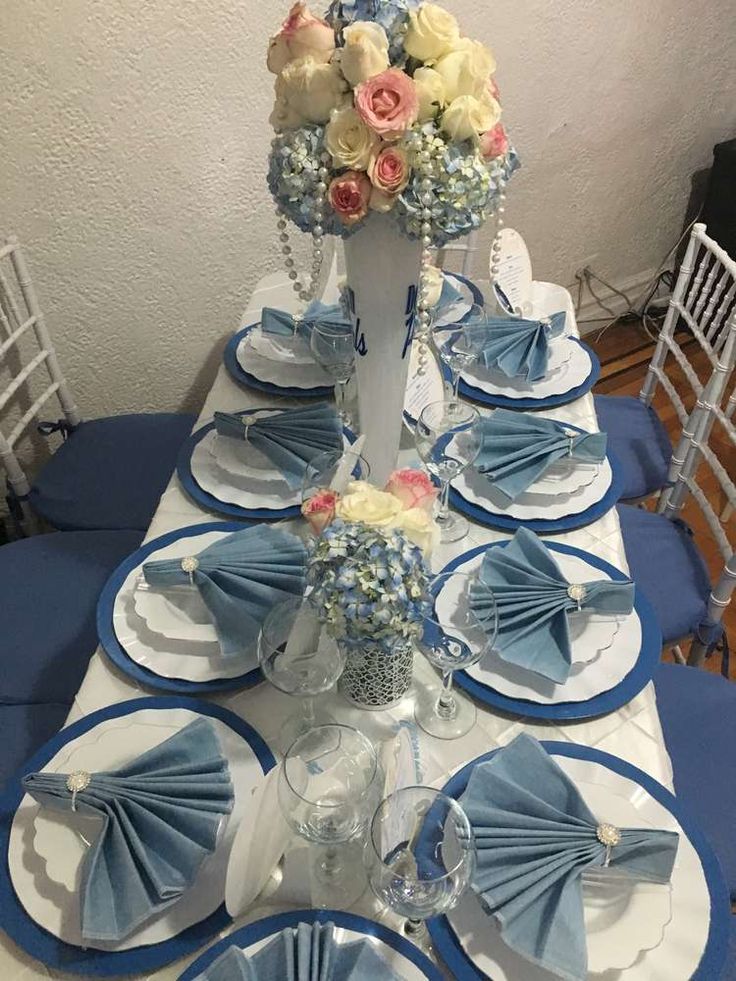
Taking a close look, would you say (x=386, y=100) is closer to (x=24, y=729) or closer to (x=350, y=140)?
(x=350, y=140)

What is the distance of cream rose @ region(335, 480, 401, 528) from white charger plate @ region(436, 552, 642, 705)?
19 centimetres

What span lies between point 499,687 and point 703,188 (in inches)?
110

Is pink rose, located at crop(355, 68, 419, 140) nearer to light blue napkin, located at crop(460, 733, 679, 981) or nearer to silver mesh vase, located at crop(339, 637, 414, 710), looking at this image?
silver mesh vase, located at crop(339, 637, 414, 710)

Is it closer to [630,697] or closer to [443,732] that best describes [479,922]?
[443,732]

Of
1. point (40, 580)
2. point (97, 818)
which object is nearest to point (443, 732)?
point (97, 818)

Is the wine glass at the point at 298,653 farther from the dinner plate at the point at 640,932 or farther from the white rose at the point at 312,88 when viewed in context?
the white rose at the point at 312,88

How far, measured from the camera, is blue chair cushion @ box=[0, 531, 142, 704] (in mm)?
1293

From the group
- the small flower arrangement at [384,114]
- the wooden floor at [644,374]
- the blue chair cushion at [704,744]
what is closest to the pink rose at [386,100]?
the small flower arrangement at [384,114]

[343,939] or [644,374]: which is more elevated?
[343,939]

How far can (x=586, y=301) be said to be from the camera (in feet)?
9.93

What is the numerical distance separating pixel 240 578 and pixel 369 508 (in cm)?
27

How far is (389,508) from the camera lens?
80 centimetres

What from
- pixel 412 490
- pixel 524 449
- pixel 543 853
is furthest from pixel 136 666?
pixel 524 449

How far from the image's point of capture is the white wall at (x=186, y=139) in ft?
5.14
